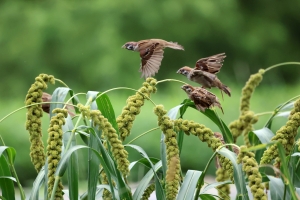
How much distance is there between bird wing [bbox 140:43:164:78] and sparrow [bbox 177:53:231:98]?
0.06m

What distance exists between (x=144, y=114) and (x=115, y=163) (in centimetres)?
317

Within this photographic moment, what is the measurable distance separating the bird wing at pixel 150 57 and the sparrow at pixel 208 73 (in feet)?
0.19

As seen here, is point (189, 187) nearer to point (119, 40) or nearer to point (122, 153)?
point (122, 153)

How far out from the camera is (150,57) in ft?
3.27

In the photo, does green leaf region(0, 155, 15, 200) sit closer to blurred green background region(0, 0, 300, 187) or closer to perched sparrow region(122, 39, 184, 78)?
perched sparrow region(122, 39, 184, 78)

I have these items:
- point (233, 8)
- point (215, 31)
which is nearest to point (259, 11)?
point (233, 8)

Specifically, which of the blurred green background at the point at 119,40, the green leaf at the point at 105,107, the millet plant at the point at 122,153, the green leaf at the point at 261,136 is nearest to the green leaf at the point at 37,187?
the millet plant at the point at 122,153

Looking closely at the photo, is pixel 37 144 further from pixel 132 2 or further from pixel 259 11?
pixel 259 11

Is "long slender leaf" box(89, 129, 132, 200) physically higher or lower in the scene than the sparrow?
lower

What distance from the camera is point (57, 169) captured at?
2.34ft

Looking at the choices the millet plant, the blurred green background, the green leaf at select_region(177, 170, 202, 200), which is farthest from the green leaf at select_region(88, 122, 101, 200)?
the blurred green background

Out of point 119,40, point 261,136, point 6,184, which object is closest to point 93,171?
point 6,184

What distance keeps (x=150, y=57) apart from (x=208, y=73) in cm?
12

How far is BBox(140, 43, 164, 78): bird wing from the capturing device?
3.25 feet
